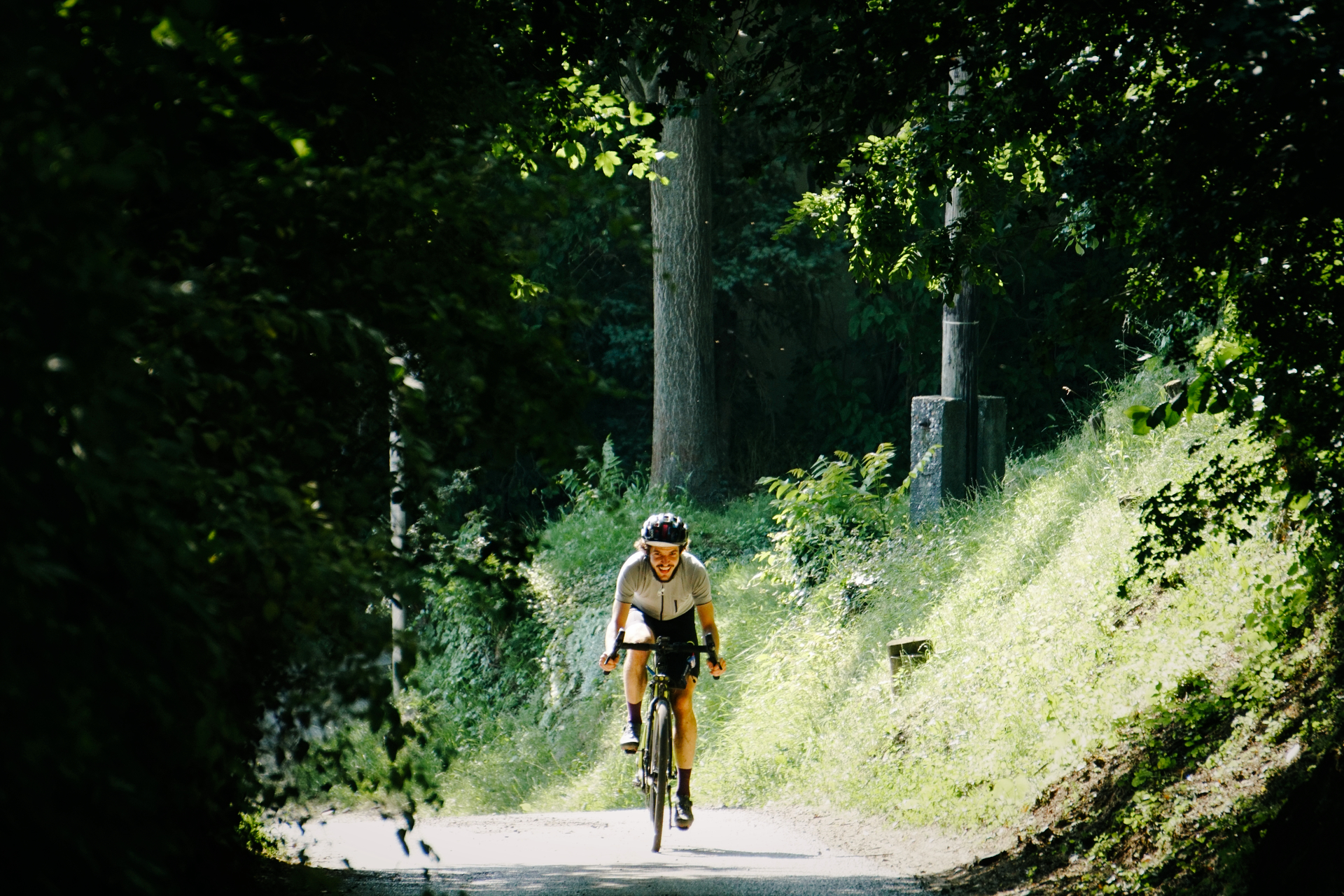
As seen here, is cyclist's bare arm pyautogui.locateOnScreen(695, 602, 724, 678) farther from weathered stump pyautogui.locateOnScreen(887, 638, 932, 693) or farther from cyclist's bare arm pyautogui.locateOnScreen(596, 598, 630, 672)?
weathered stump pyautogui.locateOnScreen(887, 638, 932, 693)

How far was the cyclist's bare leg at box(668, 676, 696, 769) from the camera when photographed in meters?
9.00

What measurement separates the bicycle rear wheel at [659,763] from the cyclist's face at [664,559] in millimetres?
908

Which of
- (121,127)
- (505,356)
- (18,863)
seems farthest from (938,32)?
(18,863)

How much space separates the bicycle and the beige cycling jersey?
33 centimetres

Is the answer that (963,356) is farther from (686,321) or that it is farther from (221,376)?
(221,376)

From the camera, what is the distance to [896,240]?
8.26 m

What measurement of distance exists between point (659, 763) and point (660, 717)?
37 centimetres

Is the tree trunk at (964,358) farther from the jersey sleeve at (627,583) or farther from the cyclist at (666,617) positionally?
the jersey sleeve at (627,583)

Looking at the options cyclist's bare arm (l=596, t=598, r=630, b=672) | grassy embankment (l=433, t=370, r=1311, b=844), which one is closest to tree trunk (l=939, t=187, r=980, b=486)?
grassy embankment (l=433, t=370, r=1311, b=844)

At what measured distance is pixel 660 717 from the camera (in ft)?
29.4

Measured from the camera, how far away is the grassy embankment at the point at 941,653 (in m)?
8.37

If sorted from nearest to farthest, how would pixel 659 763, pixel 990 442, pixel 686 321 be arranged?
pixel 659 763 → pixel 990 442 → pixel 686 321

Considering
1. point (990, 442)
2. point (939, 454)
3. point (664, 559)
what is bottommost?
point (664, 559)

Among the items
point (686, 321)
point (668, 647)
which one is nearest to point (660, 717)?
point (668, 647)
